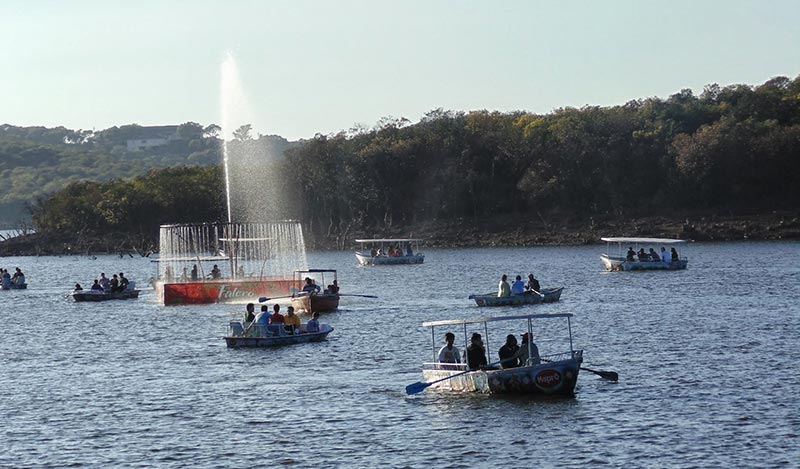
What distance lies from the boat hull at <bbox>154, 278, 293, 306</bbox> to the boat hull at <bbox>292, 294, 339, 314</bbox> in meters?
4.29

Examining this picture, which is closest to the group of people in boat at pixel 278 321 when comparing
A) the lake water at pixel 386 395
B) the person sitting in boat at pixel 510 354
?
the lake water at pixel 386 395

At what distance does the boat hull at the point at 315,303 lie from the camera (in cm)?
7631

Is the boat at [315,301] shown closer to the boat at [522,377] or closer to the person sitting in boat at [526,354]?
the boat at [522,377]

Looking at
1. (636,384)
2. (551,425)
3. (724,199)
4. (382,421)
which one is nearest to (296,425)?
(382,421)

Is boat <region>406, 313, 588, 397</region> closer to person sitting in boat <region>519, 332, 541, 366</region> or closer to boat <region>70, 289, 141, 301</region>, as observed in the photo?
person sitting in boat <region>519, 332, 541, 366</region>

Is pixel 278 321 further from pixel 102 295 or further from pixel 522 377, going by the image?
pixel 102 295

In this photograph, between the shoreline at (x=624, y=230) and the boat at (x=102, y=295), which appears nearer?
the boat at (x=102, y=295)

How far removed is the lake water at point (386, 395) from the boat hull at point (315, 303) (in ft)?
3.79

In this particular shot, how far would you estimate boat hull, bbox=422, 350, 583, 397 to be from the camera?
4406 centimetres

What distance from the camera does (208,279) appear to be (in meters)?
90.7

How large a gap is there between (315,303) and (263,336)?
1676 cm

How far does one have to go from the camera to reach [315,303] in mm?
77062

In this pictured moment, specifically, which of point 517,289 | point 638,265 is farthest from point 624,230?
point 517,289

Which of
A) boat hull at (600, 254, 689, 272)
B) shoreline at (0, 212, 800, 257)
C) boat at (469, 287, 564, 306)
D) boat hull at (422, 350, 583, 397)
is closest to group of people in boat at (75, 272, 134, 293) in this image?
boat at (469, 287, 564, 306)
